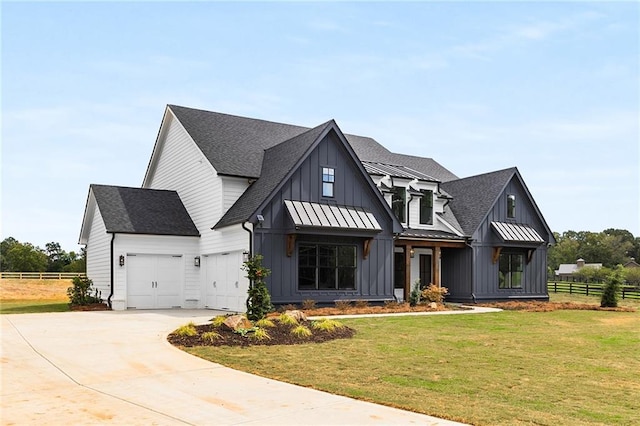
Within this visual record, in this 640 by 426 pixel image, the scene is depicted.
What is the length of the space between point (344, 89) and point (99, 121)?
9.04 metres

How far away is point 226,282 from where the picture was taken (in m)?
23.8

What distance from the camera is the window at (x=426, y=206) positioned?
2946 centimetres

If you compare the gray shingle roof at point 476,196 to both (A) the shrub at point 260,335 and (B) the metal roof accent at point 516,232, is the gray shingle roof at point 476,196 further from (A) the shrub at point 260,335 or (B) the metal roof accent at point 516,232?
(A) the shrub at point 260,335

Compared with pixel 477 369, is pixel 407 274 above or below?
above

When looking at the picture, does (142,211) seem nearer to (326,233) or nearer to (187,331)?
(326,233)

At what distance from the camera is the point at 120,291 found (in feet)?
78.9

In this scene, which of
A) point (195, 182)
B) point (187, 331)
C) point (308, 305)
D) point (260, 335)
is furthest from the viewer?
point (195, 182)

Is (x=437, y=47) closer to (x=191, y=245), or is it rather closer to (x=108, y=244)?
(x=191, y=245)

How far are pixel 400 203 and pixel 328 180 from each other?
5872 mm

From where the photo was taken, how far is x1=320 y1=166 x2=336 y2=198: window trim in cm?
2356

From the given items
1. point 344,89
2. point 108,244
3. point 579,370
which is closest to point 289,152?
point 344,89

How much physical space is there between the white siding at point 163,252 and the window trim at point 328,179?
6.38 metres

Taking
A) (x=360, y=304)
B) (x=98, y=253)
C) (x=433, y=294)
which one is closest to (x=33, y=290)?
(x=98, y=253)

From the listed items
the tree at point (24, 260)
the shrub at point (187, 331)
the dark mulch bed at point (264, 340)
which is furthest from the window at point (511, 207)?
the tree at point (24, 260)
